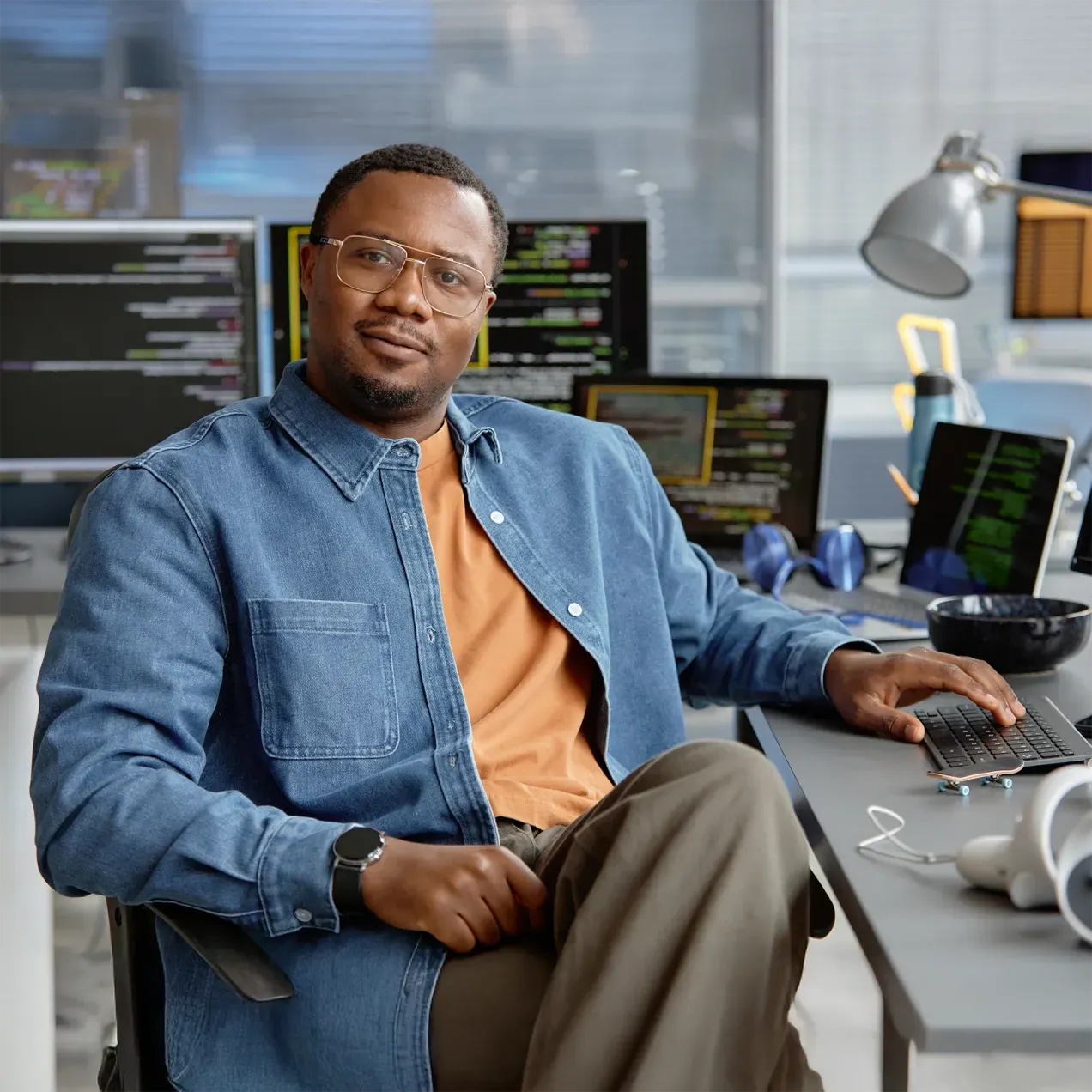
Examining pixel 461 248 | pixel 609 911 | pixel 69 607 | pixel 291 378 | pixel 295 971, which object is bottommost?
pixel 295 971

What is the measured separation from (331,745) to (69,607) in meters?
0.26

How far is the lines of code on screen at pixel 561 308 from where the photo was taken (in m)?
2.90

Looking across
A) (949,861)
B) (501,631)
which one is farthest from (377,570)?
(949,861)

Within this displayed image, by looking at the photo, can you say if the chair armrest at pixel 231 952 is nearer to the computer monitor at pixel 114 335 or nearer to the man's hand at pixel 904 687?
the man's hand at pixel 904 687

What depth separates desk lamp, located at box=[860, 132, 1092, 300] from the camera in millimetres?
2342

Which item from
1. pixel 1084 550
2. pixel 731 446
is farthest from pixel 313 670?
pixel 731 446

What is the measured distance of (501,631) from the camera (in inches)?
57.1

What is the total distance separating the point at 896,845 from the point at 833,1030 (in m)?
1.45

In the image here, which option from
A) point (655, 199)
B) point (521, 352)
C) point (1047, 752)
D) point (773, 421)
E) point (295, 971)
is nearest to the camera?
point (295, 971)

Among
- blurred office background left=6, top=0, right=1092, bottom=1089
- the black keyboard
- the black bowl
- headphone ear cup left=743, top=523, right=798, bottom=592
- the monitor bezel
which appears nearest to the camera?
the black keyboard

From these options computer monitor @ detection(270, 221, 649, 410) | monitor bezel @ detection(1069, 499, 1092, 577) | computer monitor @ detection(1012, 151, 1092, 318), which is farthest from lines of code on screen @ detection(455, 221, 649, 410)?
monitor bezel @ detection(1069, 499, 1092, 577)

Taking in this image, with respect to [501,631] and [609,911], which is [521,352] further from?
[609,911]

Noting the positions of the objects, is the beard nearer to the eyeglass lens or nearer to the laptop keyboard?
the eyeglass lens

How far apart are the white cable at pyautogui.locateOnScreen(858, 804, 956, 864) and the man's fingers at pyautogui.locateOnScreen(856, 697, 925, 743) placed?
0.23 m
